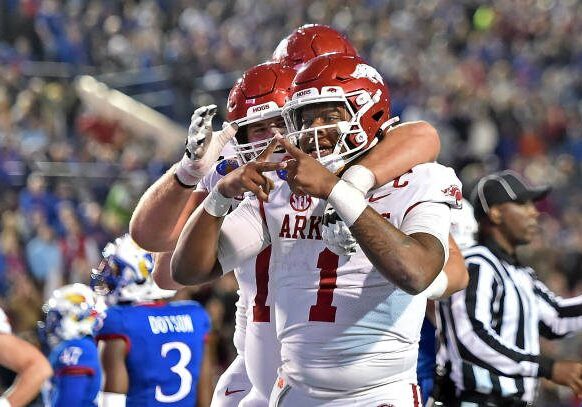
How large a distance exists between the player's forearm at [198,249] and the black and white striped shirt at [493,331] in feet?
6.77

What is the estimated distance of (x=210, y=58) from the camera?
1819 cm

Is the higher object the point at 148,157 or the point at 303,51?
the point at 303,51

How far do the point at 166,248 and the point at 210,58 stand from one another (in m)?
13.7

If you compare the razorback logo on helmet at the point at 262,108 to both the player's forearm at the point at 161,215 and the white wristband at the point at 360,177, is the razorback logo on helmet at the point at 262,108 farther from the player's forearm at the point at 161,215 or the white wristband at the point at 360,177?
the white wristband at the point at 360,177

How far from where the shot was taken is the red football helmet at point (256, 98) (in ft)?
14.5

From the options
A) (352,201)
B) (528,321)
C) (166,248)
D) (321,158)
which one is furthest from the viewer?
(528,321)

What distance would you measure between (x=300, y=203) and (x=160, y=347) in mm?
2311

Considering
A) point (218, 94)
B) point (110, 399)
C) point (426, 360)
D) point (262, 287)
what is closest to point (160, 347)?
point (110, 399)

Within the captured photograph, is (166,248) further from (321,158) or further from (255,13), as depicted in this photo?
(255,13)

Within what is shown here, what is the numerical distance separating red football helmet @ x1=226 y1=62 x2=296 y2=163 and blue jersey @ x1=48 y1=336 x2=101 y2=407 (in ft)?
5.96

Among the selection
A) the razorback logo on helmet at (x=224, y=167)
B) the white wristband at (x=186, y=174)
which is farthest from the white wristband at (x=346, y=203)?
the razorback logo on helmet at (x=224, y=167)

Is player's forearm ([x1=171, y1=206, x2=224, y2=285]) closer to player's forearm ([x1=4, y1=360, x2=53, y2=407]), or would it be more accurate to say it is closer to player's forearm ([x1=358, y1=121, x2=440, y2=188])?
player's forearm ([x1=358, y1=121, x2=440, y2=188])

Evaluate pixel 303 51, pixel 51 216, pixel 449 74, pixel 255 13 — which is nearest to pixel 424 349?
pixel 303 51

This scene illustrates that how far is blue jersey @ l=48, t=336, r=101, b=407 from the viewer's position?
232 inches
